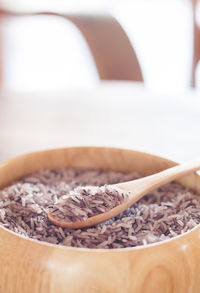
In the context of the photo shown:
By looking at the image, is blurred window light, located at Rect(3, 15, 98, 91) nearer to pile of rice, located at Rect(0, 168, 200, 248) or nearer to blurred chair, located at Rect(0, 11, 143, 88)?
blurred chair, located at Rect(0, 11, 143, 88)

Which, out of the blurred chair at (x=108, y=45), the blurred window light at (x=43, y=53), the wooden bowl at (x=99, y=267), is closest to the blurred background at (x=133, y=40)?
the blurred window light at (x=43, y=53)

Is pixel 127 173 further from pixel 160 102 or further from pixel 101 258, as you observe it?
pixel 160 102

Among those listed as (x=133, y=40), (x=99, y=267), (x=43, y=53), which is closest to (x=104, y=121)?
(x=99, y=267)

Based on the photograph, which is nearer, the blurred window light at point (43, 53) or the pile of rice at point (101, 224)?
the pile of rice at point (101, 224)

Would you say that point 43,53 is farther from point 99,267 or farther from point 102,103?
point 99,267

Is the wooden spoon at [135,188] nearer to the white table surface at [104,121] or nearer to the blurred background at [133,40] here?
the white table surface at [104,121]

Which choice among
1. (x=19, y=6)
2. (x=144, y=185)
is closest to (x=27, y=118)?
(x=144, y=185)

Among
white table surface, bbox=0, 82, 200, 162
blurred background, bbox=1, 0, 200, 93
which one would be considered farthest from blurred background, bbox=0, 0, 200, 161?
blurred background, bbox=1, 0, 200, 93
